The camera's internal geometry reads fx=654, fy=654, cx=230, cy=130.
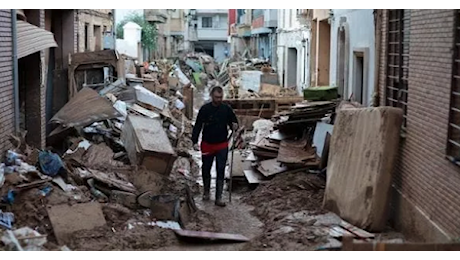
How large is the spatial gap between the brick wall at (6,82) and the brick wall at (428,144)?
18.3ft

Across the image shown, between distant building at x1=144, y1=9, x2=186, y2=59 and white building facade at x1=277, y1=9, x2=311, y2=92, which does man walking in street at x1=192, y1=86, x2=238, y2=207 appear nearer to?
white building facade at x1=277, y1=9, x2=311, y2=92

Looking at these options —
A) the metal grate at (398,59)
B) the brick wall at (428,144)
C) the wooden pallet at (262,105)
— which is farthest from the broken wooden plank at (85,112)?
the wooden pallet at (262,105)

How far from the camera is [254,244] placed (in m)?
8.02

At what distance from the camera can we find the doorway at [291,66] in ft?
89.4

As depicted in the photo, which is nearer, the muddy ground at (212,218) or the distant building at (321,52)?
the muddy ground at (212,218)

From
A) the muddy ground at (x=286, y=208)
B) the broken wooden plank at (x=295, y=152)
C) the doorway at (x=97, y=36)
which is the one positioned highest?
the doorway at (x=97, y=36)

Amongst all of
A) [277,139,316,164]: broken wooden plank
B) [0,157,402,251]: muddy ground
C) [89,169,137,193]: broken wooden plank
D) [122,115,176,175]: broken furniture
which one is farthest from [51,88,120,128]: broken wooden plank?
[277,139,316,164]: broken wooden plank

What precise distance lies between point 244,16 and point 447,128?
48.2 m

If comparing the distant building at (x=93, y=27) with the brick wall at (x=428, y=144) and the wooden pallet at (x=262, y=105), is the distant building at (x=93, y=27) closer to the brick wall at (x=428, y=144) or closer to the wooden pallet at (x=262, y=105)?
the wooden pallet at (x=262, y=105)

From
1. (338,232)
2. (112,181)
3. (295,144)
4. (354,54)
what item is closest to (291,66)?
(354,54)

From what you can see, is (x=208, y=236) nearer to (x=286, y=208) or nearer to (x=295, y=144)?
(x=286, y=208)

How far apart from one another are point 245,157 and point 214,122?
319 centimetres

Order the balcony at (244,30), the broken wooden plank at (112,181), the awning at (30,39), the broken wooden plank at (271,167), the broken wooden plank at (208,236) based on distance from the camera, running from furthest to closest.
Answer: the balcony at (244,30) < the broken wooden plank at (271,167) < the awning at (30,39) < the broken wooden plank at (112,181) < the broken wooden plank at (208,236)
